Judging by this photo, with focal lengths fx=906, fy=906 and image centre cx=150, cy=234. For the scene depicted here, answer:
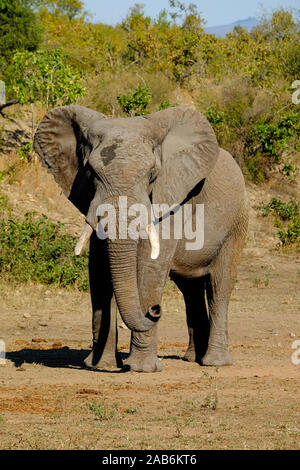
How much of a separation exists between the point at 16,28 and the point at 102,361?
13.5m

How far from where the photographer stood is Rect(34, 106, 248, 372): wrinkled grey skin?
6566 mm

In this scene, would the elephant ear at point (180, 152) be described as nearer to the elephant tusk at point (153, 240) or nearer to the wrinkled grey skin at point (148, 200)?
the wrinkled grey skin at point (148, 200)

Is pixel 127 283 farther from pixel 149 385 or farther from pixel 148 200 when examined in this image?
pixel 149 385

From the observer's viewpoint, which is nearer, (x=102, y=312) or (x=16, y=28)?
(x=102, y=312)

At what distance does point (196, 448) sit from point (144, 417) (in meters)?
0.91

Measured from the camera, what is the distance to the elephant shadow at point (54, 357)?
315 inches

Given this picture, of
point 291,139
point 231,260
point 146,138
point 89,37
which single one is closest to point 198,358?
point 231,260

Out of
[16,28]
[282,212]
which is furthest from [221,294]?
[16,28]

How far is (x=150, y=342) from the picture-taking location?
7.36 metres

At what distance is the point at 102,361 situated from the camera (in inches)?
303

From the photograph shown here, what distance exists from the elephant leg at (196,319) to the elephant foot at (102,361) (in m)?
1.02

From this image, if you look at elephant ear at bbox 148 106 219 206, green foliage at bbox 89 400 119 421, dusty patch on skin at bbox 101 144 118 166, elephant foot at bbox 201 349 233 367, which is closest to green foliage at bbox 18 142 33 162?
elephant foot at bbox 201 349 233 367

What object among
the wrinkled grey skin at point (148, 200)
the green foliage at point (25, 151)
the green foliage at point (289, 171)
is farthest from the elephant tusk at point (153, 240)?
the green foliage at point (289, 171)
